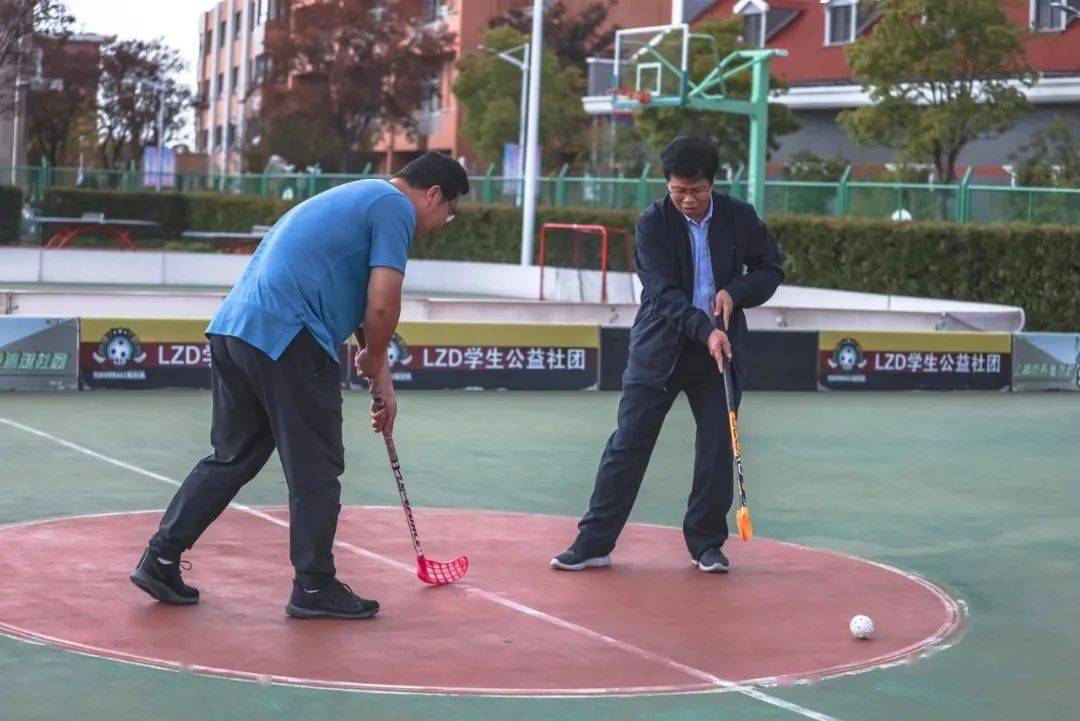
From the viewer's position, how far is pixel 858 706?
5.83 metres

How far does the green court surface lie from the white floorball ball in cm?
28

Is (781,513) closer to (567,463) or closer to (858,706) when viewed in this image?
(567,463)

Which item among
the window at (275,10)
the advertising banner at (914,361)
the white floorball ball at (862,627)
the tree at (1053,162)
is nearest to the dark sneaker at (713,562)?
the white floorball ball at (862,627)

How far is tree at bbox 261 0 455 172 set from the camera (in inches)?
2458

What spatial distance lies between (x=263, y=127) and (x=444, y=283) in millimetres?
27021

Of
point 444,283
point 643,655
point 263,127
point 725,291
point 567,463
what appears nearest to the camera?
point 643,655

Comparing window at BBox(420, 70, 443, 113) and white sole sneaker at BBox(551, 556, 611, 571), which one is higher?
window at BBox(420, 70, 443, 113)

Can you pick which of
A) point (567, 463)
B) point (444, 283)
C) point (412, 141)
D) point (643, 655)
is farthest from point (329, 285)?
point (412, 141)

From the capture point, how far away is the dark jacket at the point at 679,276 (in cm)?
795

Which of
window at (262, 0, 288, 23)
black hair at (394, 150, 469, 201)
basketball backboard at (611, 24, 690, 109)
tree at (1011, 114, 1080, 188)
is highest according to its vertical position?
window at (262, 0, 288, 23)

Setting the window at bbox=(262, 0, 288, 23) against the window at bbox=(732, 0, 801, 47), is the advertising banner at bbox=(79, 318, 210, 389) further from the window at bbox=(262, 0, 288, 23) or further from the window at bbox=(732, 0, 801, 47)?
the window at bbox=(262, 0, 288, 23)

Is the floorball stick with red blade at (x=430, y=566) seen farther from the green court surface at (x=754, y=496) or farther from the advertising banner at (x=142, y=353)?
the advertising banner at (x=142, y=353)

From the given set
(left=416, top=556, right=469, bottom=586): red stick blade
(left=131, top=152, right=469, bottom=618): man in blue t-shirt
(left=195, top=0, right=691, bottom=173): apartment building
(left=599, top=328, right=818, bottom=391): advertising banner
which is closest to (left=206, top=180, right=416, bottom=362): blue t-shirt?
(left=131, top=152, right=469, bottom=618): man in blue t-shirt

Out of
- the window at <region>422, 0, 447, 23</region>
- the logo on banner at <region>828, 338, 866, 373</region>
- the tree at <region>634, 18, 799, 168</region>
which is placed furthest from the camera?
the window at <region>422, 0, 447, 23</region>
